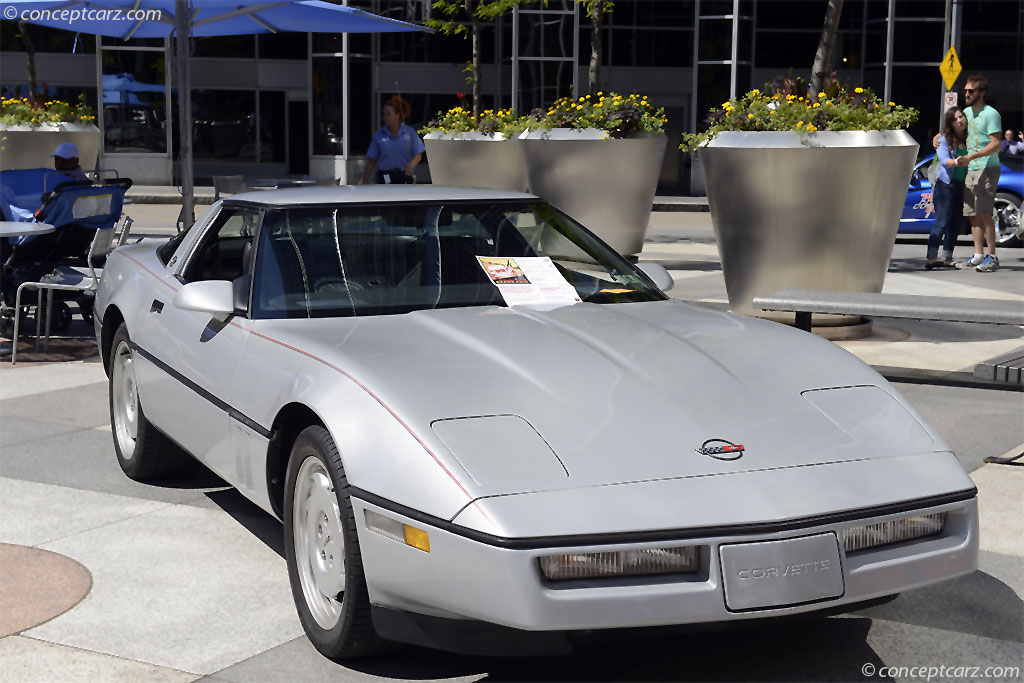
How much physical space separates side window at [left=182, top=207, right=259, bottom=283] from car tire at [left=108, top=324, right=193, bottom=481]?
52 cm

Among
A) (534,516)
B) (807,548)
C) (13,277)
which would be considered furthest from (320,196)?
(13,277)

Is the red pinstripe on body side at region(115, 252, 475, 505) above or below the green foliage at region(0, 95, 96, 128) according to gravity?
below

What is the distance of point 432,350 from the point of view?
4.24m

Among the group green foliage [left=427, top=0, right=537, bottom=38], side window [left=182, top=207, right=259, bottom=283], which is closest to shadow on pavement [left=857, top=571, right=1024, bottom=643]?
side window [left=182, top=207, right=259, bottom=283]

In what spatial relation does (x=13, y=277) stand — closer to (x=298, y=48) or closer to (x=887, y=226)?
(x=887, y=226)

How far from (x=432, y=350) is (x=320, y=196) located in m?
1.34

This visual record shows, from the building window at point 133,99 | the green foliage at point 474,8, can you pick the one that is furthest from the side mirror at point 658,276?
the building window at point 133,99

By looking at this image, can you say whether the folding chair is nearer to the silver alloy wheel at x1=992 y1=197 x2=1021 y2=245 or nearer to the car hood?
the car hood

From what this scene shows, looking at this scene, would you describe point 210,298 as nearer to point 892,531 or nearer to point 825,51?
point 892,531

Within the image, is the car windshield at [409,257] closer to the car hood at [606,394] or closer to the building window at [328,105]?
the car hood at [606,394]

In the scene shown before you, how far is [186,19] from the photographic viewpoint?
39.4 ft

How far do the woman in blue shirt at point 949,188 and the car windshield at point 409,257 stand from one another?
10359mm

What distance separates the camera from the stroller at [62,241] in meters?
10.2

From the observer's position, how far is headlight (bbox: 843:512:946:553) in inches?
140
